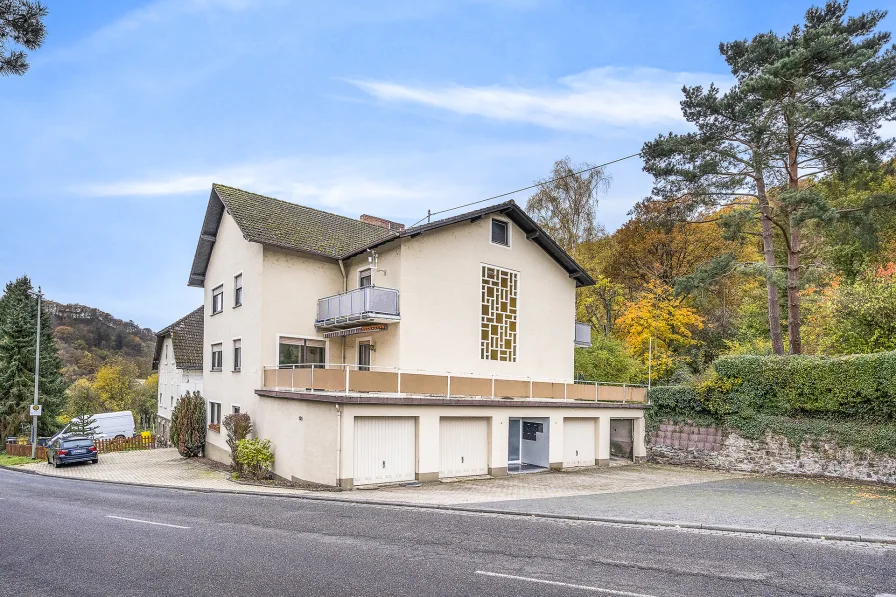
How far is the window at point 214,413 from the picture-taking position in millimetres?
26545

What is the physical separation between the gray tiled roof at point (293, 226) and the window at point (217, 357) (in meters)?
6.36

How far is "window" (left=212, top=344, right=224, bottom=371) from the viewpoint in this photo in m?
26.5

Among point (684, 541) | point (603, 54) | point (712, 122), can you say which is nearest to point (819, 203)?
point (712, 122)

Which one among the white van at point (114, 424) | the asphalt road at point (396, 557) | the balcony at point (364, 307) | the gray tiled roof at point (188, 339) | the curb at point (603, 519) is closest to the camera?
the asphalt road at point (396, 557)

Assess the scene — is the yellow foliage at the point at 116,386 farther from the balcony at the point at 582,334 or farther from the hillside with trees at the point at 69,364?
the balcony at the point at 582,334

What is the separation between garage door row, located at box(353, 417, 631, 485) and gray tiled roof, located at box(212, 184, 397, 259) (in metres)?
7.37

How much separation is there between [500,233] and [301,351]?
922cm

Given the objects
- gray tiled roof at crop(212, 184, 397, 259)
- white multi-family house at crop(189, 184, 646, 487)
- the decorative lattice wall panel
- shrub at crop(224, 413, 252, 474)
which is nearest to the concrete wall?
white multi-family house at crop(189, 184, 646, 487)

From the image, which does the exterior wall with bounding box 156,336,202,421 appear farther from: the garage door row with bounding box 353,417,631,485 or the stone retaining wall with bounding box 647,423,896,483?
the stone retaining wall with bounding box 647,423,896,483

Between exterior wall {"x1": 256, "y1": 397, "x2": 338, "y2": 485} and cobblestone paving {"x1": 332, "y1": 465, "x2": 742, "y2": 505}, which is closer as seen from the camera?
cobblestone paving {"x1": 332, "y1": 465, "x2": 742, "y2": 505}

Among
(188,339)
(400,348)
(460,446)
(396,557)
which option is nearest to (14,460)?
(188,339)

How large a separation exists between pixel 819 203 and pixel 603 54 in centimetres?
957

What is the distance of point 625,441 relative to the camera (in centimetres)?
2555

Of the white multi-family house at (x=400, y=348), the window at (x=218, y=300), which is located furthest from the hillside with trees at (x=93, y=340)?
the white multi-family house at (x=400, y=348)
